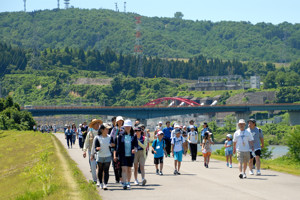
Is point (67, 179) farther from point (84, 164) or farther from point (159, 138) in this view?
point (84, 164)

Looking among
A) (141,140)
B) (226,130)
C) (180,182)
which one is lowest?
(226,130)

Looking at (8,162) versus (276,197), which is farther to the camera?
(8,162)

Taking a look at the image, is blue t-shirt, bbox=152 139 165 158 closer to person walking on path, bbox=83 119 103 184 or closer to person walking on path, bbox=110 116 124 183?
person walking on path, bbox=110 116 124 183

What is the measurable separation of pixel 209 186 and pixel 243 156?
2.92 metres

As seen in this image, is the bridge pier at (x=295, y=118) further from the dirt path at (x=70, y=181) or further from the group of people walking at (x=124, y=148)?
the group of people walking at (x=124, y=148)

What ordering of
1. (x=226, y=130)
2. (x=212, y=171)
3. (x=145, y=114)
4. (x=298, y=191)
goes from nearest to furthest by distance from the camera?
(x=298, y=191)
(x=212, y=171)
(x=145, y=114)
(x=226, y=130)

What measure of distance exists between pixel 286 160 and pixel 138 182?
21.9 meters

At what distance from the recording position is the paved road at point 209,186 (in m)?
15.4

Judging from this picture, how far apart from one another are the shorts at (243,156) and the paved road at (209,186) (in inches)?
25.4

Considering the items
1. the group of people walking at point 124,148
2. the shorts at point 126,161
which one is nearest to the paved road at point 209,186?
the group of people walking at point 124,148

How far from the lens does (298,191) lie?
1631cm

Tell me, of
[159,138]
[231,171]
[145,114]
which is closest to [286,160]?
[231,171]

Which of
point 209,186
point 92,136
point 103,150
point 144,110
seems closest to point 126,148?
point 103,150

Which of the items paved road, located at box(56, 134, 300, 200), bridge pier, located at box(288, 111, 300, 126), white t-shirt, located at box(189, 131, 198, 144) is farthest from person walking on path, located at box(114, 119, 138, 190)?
bridge pier, located at box(288, 111, 300, 126)
